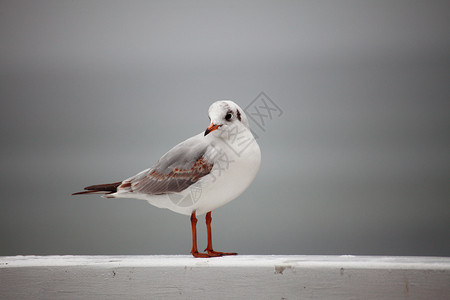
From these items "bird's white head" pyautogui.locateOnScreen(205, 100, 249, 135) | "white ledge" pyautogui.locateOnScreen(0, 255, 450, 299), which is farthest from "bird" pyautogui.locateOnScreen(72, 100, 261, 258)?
"white ledge" pyautogui.locateOnScreen(0, 255, 450, 299)

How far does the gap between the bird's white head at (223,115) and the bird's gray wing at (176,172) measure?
0.11 metres

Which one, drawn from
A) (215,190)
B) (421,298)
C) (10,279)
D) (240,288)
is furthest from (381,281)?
(10,279)

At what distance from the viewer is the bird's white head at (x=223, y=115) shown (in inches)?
59.7

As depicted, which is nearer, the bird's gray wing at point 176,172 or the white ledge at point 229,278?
the white ledge at point 229,278

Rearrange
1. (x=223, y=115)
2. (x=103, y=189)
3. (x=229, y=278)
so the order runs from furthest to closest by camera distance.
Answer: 1. (x=103, y=189)
2. (x=223, y=115)
3. (x=229, y=278)

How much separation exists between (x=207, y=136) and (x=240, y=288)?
1.57ft

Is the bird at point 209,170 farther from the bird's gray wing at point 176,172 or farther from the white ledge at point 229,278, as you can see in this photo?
the white ledge at point 229,278

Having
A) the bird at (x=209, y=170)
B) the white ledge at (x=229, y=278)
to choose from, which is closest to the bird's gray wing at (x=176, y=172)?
the bird at (x=209, y=170)

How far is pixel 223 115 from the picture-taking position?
1.53m

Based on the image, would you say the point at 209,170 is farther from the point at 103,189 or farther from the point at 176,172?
the point at 103,189

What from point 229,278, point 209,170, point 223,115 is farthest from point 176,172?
point 229,278

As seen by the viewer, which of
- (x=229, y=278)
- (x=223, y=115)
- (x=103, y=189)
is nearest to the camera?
(x=229, y=278)

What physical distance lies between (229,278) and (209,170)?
0.33 m

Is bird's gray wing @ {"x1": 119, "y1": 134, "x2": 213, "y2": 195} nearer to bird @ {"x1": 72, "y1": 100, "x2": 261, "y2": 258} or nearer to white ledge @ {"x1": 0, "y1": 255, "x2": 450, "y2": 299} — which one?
bird @ {"x1": 72, "y1": 100, "x2": 261, "y2": 258}
